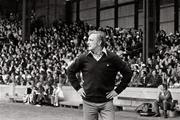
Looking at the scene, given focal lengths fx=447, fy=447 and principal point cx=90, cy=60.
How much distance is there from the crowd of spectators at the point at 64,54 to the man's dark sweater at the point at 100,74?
467 inches

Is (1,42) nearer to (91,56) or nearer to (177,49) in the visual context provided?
(177,49)

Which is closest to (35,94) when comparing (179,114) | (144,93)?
(144,93)

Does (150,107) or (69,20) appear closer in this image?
(150,107)

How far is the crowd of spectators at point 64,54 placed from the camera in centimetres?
1905

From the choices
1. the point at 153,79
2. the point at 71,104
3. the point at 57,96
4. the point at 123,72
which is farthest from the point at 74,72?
the point at 57,96

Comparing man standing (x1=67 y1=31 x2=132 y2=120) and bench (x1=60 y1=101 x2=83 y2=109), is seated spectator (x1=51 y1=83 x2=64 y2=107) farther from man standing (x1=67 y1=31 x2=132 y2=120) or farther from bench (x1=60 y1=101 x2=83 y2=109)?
man standing (x1=67 y1=31 x2=132 y2=120)

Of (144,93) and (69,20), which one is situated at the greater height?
(69,20)

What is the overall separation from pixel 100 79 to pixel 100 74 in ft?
0.21

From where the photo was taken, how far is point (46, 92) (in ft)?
73.2

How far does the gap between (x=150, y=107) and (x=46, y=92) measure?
7.31m

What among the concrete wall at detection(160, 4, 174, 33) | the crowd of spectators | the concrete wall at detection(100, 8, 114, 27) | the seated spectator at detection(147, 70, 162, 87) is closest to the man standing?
the crowd of spectators

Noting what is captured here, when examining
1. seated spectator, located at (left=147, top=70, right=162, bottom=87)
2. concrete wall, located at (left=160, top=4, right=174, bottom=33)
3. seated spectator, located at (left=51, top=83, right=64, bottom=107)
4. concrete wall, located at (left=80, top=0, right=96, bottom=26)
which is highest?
concrete wall, located at (left=80, top=0, right=96, bottom=26)

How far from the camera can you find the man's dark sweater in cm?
571

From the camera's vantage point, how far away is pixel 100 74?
5.71 metres
